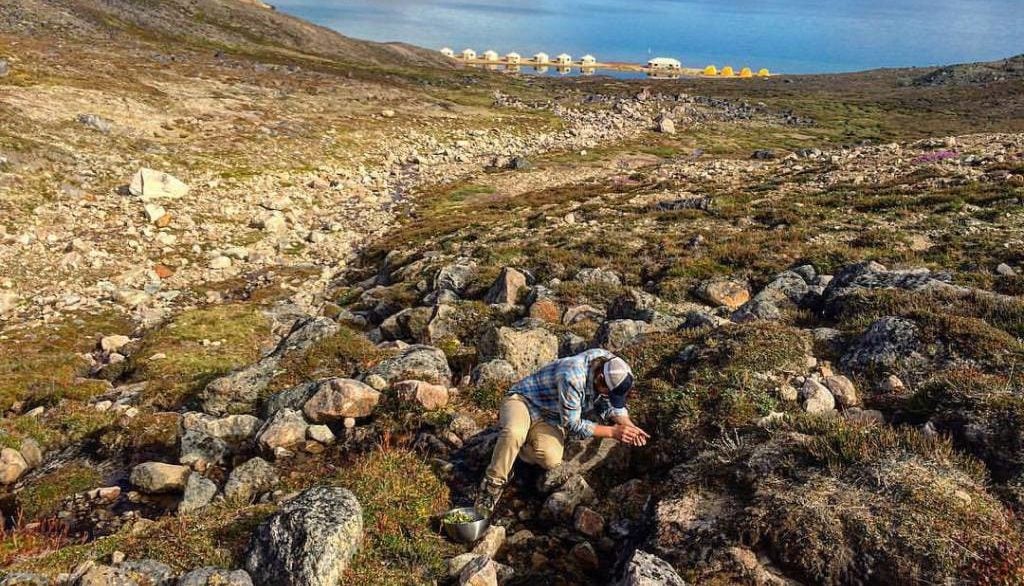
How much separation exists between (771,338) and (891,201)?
18.1 metres

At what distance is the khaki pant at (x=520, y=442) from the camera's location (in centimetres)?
784

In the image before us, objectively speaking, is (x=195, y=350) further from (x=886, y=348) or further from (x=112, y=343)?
(x=886, y=348)

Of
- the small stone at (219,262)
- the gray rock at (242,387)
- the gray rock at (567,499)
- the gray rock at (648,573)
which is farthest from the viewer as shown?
the small stone at (219,262)

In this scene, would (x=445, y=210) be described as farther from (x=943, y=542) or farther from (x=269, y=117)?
(x=943, y=542)

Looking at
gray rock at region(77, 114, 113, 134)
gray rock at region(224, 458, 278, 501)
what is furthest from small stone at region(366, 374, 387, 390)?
gray rock at region(77, 114, 113, 134)

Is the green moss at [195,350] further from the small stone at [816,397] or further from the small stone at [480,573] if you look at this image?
the small stone at [816,397]

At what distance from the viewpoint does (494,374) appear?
11.1 meters

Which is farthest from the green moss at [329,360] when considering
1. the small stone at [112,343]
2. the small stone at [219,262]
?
the small stone at [219,262]

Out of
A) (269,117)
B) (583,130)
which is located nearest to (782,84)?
(583,130)

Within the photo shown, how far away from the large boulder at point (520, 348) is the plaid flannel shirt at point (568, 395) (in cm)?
317

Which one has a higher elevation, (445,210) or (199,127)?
(199,127)

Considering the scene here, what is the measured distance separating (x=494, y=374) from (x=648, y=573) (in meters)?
5.90

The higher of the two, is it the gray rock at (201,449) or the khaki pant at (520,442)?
the khaki pant at (520,442)

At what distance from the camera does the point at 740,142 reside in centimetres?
7038
